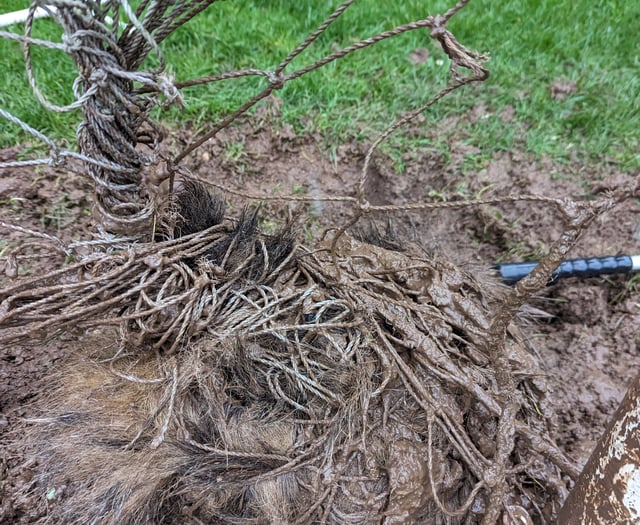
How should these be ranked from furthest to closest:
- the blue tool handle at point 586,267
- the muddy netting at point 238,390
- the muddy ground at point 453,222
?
1. the blue tool handle at point 586,267
2. the muddy ground at point 453,222
3. the muddy netting at point 238,390

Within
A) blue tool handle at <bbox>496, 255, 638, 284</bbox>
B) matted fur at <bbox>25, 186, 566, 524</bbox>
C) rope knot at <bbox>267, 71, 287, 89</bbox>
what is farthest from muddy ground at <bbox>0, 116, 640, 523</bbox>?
rope knot at <bbox>267, 71, 287, 89</bbox>

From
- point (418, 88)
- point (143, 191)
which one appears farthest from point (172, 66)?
point (143, 191)

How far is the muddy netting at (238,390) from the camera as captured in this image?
1466 mm

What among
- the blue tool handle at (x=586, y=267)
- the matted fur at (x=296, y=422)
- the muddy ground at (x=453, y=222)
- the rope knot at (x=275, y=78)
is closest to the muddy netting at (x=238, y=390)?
the matted fur at (x=296, y=422)

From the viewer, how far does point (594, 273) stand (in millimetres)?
2297

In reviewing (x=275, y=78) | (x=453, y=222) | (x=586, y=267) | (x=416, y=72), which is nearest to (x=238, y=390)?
(x=275, y=78)

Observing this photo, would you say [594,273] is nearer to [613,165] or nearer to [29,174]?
[613,165]

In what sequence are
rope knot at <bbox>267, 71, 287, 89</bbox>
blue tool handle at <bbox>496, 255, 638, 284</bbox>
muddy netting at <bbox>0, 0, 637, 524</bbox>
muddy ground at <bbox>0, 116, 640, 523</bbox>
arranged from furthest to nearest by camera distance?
1. blue tool handle at <bbox>496, 255, 638, 284</bbox>
2. muddy ground at <bbox>0, 116, 640, 523</bbox>
3. muddy netting at <bbox>0, 0, 637, 524</bbox>
4. rope knot at <bbox>267, 71, 287, 89</bbox>

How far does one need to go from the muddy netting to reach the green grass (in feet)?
4.35

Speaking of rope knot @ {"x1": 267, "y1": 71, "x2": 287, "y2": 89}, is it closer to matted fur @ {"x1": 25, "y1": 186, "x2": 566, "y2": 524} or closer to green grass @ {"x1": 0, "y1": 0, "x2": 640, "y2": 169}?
matted fur @ {"x1": 25, "y1": 186, "x2": 566, "y2": 524}

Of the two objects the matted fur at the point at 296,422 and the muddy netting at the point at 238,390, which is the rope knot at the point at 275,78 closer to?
the muddy netting at the point at 238,390

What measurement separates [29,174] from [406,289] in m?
1.81

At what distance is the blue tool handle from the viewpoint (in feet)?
7.39

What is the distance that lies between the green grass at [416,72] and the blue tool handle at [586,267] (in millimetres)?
721
